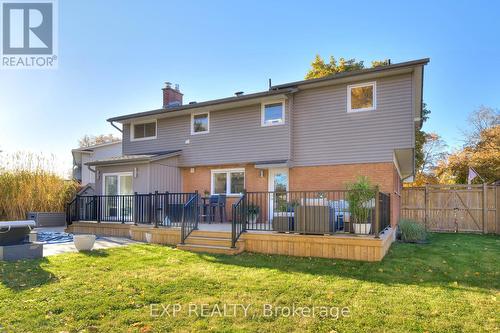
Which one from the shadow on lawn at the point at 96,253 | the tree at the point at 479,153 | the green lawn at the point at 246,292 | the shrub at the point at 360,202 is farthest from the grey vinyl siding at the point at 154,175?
the tree at the point at 479,153

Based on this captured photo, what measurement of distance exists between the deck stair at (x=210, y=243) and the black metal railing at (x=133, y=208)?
1.25 meters

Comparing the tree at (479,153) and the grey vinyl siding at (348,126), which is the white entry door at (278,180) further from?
the tree at (479,153)

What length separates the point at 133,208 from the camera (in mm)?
11969

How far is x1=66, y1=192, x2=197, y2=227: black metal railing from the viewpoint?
36.3 feet

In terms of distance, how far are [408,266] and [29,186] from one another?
15.0 metres

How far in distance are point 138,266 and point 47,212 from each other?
1046cm

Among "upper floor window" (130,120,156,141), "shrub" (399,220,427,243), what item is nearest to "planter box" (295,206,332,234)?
"shrub" (399,220,427,243)

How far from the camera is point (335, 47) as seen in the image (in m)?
20.5

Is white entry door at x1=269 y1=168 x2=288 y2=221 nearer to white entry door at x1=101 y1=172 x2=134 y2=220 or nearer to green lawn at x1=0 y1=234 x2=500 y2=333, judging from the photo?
green lawn at x1=0 y1=234 x2=500 y2=333

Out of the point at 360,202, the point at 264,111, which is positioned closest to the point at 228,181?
the point at 264,111

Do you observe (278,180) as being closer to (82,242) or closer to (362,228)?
(362,228)

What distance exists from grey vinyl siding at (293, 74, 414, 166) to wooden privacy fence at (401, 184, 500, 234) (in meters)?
6.62

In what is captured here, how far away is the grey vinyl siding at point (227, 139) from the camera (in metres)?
12.8

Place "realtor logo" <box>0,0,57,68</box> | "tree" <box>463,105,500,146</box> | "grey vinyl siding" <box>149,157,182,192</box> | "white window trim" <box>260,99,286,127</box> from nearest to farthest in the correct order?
"realtor logo" <box>0,0,57,68</box>, "white window trim" <box>260,99,286,127</box>, "grey vinyl siding" <box>149,157,182,192</box>, "tree" <box>463,105,500,146</box>
